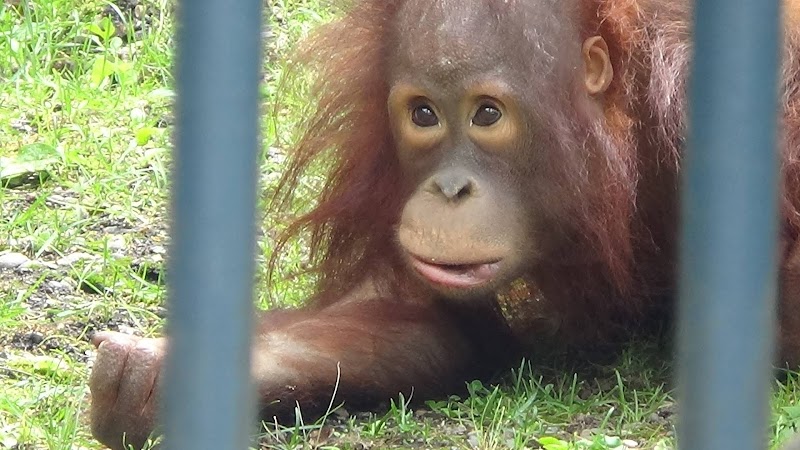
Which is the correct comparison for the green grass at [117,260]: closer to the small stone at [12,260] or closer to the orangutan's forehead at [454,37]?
the small stone at [12,260]

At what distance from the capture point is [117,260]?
3723 millimetres

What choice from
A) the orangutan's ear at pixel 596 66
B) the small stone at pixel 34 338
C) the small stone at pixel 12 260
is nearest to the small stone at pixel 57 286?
the small stone at pixel 12 260

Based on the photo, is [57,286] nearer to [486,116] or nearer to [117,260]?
[117,260]

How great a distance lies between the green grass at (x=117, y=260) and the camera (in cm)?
277

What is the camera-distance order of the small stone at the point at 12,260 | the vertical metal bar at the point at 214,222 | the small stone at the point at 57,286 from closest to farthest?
1. the vertical metal bar at the point at 214,222
2. the small stone at the point at 57,286
3. the small stone at the point at 12,260

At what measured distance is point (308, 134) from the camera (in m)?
3.45

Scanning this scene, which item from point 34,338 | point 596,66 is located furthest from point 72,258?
point 596,66

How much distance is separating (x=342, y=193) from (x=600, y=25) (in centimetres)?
69

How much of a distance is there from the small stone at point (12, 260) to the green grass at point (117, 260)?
24 millimetres

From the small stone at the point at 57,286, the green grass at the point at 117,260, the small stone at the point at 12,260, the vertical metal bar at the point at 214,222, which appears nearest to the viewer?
the vertical metal bar at the point at 214,222

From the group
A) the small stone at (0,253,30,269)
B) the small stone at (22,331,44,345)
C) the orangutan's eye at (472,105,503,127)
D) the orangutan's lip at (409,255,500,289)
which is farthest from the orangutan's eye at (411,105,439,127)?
the small stone at (0,253,30,269)

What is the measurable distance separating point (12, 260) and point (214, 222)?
2896 mm

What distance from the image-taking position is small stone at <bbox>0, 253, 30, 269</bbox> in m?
3.71

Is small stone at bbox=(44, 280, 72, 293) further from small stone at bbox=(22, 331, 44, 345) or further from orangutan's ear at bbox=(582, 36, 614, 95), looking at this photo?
orangutan's ear at bbox=(582, 36, 614, 95)
